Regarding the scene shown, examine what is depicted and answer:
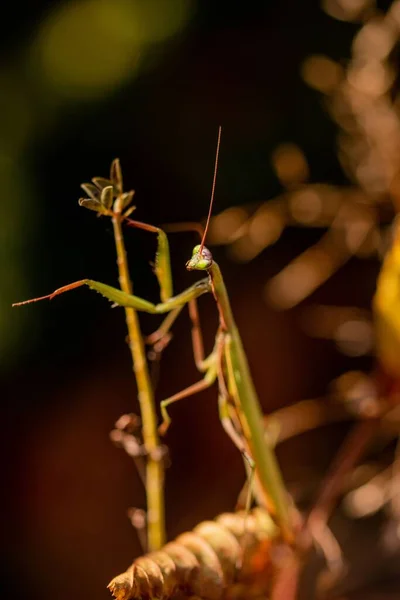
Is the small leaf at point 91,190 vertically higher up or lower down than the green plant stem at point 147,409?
higher up

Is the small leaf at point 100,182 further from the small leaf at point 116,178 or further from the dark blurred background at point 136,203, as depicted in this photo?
the dark blurred background at point 136,203

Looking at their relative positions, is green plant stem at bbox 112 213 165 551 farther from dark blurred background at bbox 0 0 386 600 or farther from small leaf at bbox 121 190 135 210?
dark blurred background at bbox 0 0 386 600

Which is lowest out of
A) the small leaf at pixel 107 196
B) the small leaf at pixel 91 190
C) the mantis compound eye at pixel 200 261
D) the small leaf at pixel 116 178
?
the mantis compound eye at pixel 200 261

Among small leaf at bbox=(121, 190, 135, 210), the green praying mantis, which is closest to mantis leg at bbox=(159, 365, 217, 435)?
the green praying mantis

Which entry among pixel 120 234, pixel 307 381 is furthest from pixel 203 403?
pixel 120 234

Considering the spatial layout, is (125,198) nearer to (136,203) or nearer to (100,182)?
(100,182)

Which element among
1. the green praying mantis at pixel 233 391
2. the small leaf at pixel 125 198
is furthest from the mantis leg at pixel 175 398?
the small leaf at pixel 125 198
